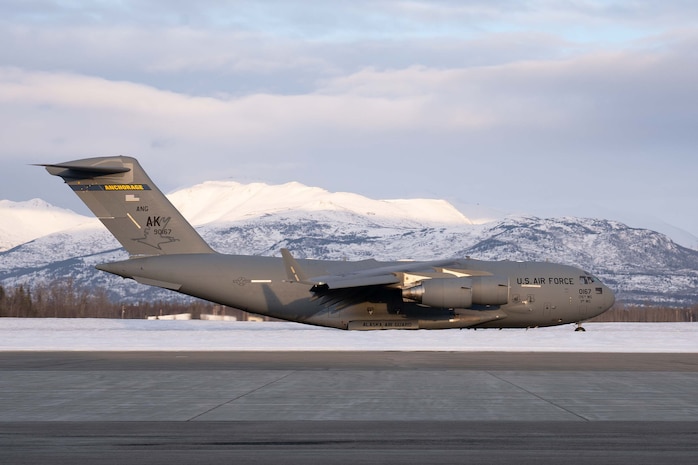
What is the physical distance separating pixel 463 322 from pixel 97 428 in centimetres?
2579

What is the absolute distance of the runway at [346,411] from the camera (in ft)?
37.7

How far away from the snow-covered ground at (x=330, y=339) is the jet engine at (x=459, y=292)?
5.26ft

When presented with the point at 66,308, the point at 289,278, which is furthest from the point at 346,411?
the point at 66,308

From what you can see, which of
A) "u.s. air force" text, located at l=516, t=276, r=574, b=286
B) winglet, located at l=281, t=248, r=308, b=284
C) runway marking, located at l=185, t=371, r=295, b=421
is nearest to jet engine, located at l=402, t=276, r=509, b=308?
"u.s. air force" text, located at l=516, t=276, r=574, b=286

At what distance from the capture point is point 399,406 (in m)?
16.2

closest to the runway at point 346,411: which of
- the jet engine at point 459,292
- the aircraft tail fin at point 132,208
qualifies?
the jet engine at point 459,292

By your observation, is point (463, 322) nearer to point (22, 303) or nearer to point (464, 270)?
point (464, 270)

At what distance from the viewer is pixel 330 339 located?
36.8 metres

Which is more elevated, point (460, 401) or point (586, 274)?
point (586, 274)

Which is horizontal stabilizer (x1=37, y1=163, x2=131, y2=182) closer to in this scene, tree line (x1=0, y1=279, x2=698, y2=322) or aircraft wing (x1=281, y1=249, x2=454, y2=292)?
aircraft wing (x1=281, y1=249, x2=454, y2=292)

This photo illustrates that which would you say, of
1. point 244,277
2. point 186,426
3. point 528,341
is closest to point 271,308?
point 244,277

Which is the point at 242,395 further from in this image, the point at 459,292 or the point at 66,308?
the point at 66,308

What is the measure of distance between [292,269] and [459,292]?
6674 mm

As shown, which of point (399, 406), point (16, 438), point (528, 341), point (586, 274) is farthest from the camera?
point (586, 274)
